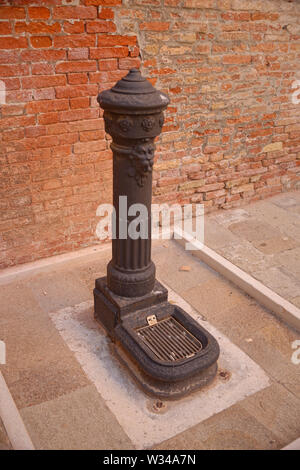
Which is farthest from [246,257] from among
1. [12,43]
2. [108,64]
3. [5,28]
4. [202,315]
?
[5,28]

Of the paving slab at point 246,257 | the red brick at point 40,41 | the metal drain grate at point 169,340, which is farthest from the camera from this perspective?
the paving slab at point 246,257

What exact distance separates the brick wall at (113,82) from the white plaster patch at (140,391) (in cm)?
127

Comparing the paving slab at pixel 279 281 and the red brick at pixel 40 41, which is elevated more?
the red brick at pixel 40 41

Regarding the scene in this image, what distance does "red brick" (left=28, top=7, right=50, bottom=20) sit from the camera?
11.1 feet

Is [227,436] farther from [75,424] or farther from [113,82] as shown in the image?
[113,82]

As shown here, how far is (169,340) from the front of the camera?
3121mm

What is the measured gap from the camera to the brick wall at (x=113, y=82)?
358cm

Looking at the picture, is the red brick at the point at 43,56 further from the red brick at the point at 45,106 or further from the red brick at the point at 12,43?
the red brick at the point at 45,106

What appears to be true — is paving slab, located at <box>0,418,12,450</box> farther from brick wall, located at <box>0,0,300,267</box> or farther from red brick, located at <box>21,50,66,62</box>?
red brick, located at <box>21,50,66,62</box>

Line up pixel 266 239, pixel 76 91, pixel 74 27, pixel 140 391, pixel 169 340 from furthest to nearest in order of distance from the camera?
pixel 266 239 → pixel 76 91 → pixel 74 27 → pixel 169 340 → pixel 140 391

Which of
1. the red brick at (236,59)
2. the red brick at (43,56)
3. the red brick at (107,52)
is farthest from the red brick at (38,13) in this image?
the red brick at (236,59)

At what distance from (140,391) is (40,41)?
2932mm

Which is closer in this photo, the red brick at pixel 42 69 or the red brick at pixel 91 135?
the red brick at pixel 42 69

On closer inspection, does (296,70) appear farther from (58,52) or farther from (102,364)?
(102,364)
